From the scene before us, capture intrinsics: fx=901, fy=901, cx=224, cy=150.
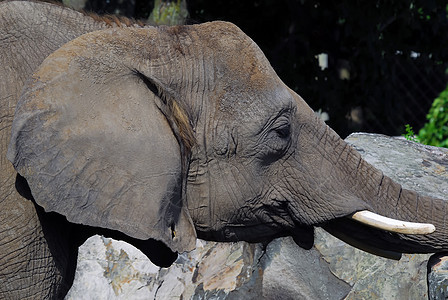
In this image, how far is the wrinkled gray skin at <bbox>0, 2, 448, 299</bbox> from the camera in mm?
2867

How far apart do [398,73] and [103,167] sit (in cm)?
621

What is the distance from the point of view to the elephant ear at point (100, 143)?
283cm

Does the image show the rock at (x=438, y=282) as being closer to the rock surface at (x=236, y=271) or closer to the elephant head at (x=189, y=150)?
the rock surface at (x=236, y=271)

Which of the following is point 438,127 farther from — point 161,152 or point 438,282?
point 161,152

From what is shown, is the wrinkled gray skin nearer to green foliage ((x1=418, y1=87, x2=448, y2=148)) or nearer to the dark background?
the dark background

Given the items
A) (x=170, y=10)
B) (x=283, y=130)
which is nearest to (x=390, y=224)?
(x=283, y=130)

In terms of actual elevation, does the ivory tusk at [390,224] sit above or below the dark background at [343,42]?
above

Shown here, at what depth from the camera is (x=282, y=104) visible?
3.12 m

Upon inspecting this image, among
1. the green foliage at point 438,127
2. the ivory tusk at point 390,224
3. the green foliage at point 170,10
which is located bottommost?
the green foliage at point 438,127

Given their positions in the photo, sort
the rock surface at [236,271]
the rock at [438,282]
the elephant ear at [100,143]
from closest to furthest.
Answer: the elephant ear at [100,143], the rock at [438,282], the rock surface at [236,271]

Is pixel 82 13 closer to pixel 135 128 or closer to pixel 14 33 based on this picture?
pixel 14 33

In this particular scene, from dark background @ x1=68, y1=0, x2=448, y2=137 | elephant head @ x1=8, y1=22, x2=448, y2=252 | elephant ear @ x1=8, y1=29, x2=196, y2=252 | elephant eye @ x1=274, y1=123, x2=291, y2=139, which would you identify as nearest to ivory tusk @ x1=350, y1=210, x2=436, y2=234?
elephant head @ x1=8, y1=22, x2=448, y2=252

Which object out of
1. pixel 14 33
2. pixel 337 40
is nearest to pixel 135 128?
pixel 14 33

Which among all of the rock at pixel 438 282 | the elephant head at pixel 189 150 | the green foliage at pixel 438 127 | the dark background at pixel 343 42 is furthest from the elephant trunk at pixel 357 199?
the green foliage at pixel 438 127
